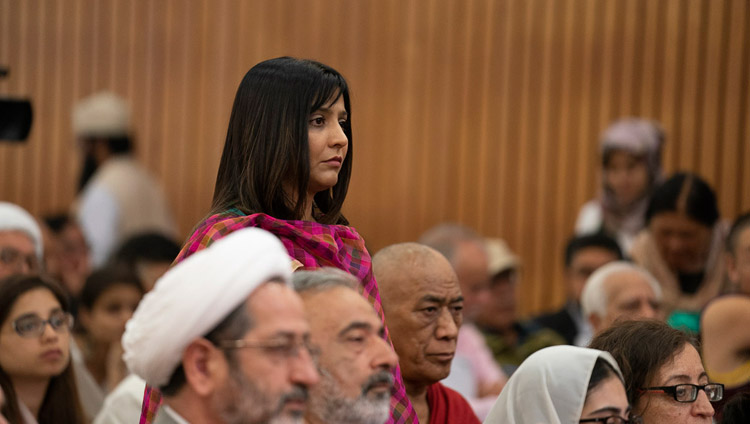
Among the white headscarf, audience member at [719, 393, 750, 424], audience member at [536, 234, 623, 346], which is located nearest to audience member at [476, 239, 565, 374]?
audience member at [536, 234, 623, 346]

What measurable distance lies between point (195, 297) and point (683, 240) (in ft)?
10.5

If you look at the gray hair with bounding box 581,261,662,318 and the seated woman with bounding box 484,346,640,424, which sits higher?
the seated woman with bounding box 484,346,640,424

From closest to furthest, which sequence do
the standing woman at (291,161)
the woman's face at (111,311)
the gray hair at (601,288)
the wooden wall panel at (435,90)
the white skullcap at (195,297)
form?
the white skullcap at (195,297), the standing woman at (291,161), the gray hair at (601,288), the woman's face at (111,311), the wooden wall panel at (435,90)

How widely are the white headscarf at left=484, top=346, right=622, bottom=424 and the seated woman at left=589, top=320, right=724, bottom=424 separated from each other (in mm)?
250

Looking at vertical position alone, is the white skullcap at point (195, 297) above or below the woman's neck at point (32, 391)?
above

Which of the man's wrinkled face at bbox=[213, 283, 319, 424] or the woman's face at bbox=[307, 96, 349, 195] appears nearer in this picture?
the man's wrinkled face at bbox=[213, 283, 319, 424]

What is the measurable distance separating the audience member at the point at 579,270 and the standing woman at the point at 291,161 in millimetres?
2547

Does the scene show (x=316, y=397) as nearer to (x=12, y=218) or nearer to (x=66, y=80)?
(x=12, y=218)

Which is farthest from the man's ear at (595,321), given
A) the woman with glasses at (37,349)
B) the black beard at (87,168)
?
the black beard at (87,168)

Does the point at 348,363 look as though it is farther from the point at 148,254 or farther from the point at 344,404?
the point at 148,254

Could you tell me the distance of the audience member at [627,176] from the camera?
5.45 m

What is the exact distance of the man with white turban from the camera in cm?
193

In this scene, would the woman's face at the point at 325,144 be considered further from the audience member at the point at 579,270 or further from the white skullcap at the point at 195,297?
the audience member at the point at 579,270

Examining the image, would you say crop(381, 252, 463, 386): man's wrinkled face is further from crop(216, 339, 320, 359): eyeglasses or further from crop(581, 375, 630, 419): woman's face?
crop(216, 339, 320, 359): eyeglasses
